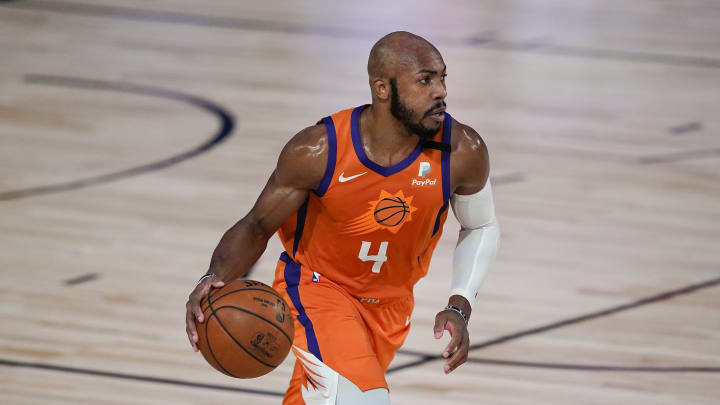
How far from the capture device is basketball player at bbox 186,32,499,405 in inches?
151

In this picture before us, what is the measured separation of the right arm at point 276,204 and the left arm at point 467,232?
1.58ft

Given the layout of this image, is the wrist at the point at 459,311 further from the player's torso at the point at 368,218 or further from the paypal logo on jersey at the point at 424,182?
the paypal logo on jersey at the point at 424,182

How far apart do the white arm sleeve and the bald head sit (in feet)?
1.91

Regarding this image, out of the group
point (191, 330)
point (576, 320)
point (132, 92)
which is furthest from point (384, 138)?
point (132, 92)

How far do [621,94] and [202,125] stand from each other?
13.0 ft

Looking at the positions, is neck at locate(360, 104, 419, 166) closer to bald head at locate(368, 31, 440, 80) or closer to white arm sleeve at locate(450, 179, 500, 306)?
bald head at locate(368, 31, 440, 80)

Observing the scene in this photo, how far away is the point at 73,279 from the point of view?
6.54m

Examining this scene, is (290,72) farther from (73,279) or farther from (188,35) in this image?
(73,279)

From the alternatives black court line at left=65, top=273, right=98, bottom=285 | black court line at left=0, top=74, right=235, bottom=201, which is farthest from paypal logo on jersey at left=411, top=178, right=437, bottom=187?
black court line at left=0, top=74, right=235, bottom=201

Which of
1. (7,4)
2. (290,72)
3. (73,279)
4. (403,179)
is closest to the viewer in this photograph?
(403,179)

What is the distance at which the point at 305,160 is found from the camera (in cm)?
390

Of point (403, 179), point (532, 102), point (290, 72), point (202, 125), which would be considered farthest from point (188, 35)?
point (403, 179)

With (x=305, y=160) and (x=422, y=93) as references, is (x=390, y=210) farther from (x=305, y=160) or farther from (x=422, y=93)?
(x=422, y=93)

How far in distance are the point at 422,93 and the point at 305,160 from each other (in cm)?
46
